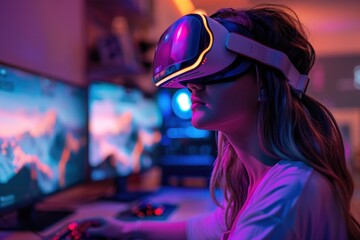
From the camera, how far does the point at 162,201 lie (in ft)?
4.59

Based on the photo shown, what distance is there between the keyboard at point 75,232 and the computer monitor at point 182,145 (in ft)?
2.85

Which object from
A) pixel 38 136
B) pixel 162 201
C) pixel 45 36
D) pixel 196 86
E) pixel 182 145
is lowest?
pixel 162 201

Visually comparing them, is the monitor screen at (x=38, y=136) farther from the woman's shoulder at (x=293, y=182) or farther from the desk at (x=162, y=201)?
the woman's shoulder at (x=293, y=182)

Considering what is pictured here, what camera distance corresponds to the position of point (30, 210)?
106 centimetres

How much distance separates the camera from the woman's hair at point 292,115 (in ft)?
2.02

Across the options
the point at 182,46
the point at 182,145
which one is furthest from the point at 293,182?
the point at 182,145

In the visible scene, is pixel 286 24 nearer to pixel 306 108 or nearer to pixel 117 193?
pixel 306 108

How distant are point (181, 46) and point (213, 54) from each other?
6cm

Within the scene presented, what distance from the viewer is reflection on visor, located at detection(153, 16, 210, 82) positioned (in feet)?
2.05

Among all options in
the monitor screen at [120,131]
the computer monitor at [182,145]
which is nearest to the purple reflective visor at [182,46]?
the monitor screen at [120,131]

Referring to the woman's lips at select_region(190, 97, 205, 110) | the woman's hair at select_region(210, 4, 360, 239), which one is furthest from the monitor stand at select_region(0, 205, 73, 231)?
the woman's hair at select_region(210, 4, 360, 239)

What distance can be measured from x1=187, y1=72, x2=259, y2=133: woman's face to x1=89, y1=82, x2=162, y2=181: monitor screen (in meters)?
0.78

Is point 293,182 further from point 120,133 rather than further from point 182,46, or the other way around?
point 120,133

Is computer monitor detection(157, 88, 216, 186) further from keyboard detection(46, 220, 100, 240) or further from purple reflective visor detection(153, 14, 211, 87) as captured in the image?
purple reflective visor detection(153, 14, 211, 87)
